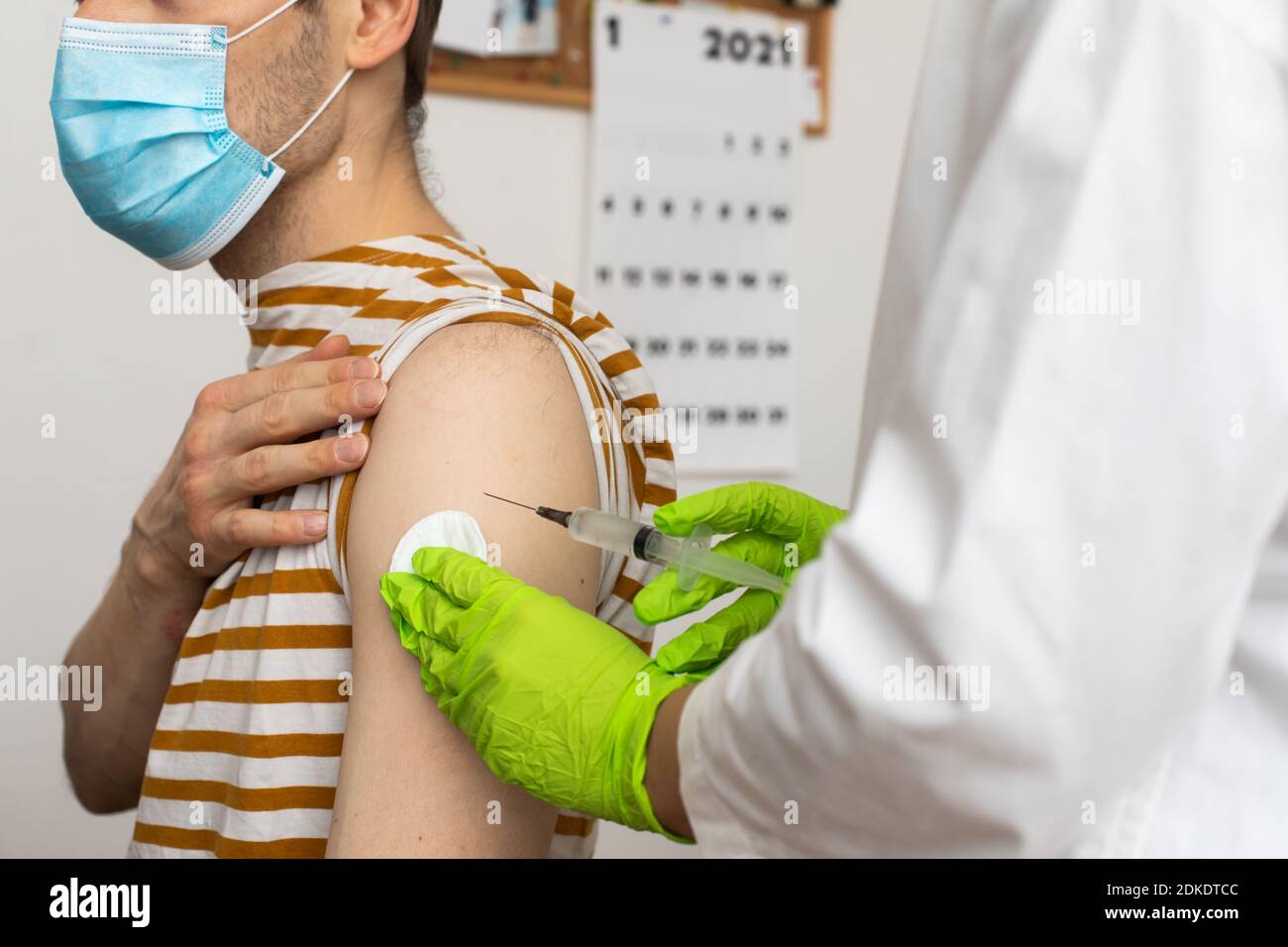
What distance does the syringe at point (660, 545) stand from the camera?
756 millimetres

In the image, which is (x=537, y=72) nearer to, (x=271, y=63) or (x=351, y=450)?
(x=271, y=63)

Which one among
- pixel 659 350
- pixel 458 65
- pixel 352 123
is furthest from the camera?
pixel 659 350

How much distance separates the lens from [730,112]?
7.43 feet

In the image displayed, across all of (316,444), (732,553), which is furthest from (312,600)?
(732,553)

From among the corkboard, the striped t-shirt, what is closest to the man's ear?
the striped t-shirt

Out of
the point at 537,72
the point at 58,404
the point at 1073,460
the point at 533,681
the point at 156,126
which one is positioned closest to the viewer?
the point at 1073,460

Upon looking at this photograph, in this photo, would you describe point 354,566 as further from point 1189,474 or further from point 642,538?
point 1189,474

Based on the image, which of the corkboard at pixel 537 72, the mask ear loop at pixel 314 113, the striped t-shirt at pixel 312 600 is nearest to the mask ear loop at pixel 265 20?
the mask ear loop at pixel 314 113

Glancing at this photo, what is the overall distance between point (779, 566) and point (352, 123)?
0.58 metres

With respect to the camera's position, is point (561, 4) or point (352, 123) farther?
point (561, 4)

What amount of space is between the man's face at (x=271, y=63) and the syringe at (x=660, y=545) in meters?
0.46

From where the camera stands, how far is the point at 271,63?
3.31 feet

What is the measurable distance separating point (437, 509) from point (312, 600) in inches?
5.0
